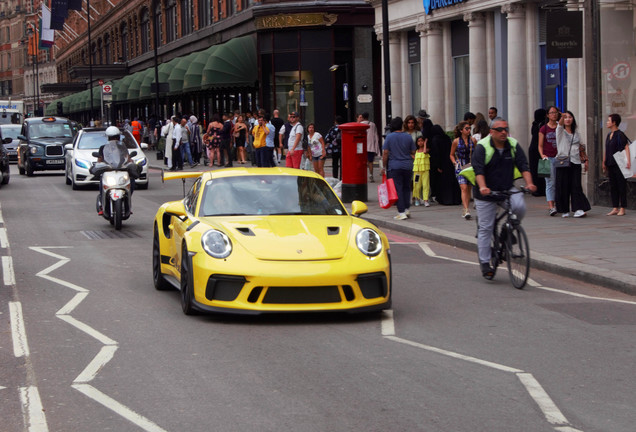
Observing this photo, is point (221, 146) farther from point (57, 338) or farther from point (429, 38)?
point (57, 338)

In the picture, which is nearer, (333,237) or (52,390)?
(52,390)

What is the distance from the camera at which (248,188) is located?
9969 millimetres

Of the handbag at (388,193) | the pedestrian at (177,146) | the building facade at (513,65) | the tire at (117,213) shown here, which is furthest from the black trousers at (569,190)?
the pedestrian at (177,146)

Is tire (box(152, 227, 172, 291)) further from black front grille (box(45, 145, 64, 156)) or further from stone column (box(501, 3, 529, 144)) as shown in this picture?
black front grille (box(45, 145, 64, 156))

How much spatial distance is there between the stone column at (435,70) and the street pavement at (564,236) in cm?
807

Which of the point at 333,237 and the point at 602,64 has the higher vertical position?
the point at 602,64

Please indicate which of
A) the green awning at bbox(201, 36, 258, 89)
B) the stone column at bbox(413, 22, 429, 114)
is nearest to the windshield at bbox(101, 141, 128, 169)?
the stone column at bbox(413, 22, 429, 114)

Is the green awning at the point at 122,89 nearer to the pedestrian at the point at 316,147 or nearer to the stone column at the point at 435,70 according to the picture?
the stone column at the point at 435,70

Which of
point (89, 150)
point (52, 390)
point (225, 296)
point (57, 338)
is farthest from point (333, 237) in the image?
point (89, 150)

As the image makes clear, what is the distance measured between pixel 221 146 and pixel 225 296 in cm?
2880

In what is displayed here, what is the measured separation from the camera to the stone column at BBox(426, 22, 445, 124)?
28.5 meters

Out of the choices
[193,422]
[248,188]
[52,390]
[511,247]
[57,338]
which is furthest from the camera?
[511,247]

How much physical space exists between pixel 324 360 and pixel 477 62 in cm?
1935

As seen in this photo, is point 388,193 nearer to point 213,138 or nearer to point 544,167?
point 544,167
